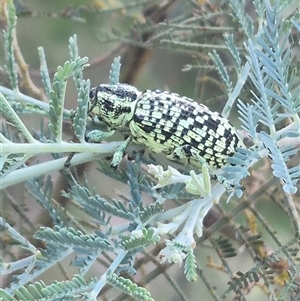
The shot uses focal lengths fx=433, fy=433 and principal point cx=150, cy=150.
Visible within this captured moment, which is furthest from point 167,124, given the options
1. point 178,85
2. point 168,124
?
point 178,85

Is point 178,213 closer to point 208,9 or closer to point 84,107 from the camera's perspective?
point 84,107

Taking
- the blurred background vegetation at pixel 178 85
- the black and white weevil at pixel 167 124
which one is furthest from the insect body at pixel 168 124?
the blurred background vegetation at pixel 178 85

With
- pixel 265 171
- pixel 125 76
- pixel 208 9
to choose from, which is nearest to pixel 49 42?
pixel 125 76

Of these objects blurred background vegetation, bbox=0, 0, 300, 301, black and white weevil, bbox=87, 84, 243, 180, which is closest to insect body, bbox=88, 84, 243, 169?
black and white weevil, bbox=87, 84, 243, 180

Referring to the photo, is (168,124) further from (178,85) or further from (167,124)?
(178,85)

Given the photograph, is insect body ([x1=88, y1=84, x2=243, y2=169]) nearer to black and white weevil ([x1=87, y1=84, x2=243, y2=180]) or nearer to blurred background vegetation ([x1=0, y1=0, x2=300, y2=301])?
black and white weevil ([x1=87, y1=84, x2=243, y2=180])

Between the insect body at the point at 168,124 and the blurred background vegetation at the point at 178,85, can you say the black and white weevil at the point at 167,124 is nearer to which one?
the insect body at the point at 168,124
